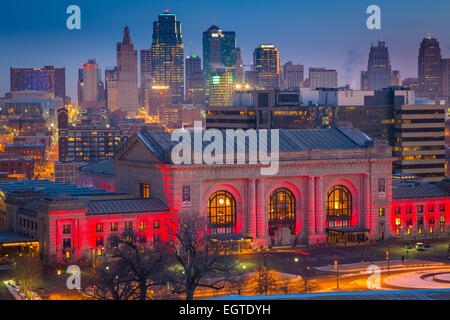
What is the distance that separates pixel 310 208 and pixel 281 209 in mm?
4562

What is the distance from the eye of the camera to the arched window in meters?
128

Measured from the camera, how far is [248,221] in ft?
422

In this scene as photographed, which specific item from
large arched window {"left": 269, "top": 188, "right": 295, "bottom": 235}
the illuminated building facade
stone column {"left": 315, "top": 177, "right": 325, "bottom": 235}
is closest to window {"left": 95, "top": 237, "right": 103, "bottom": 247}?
the illuminated building facade

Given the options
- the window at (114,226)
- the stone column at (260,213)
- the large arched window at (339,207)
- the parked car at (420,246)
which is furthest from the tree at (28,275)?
the parked car at (420,246)

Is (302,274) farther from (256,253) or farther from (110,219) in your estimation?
(110,219)

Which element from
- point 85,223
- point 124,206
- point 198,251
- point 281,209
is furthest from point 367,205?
point 85,223

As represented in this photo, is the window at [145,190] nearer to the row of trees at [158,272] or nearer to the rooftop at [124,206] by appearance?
the rooftop at [124,206]

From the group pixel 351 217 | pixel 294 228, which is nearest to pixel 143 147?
pixel 294 228

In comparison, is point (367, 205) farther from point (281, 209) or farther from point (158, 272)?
point (158, 272)

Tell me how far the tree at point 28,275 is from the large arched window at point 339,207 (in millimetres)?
51857

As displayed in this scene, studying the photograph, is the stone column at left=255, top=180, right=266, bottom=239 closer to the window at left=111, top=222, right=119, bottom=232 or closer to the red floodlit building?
the red floodlit building

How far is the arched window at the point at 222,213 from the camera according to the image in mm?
127812

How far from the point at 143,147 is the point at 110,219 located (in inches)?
603

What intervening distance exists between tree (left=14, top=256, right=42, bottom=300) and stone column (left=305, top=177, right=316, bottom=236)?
46.2 metres
